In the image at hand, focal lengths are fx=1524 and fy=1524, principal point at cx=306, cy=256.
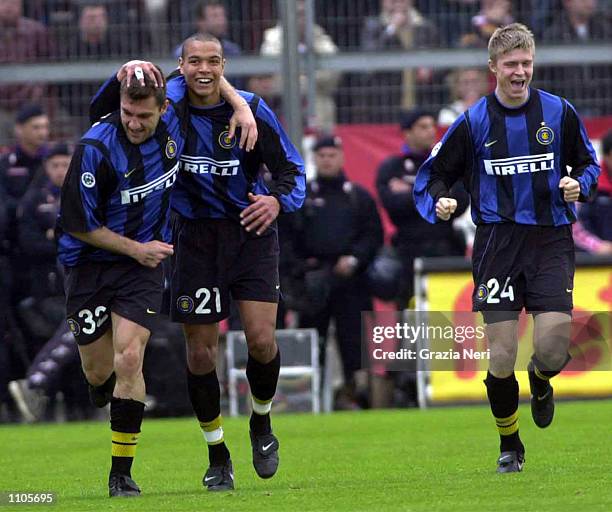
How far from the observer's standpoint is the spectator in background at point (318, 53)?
48.0 ft

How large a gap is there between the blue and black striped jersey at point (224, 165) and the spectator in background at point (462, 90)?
261 inches

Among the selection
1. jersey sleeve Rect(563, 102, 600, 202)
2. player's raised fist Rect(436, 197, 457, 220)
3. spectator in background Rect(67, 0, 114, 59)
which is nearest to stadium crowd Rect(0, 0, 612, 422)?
spectator in background Rect(67, 0, 114, 59)

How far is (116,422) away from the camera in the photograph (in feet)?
25.4

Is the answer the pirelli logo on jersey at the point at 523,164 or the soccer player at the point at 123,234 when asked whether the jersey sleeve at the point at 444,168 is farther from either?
the soccer player at the point at 123,234

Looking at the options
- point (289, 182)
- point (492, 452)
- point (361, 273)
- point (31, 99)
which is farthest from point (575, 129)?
point (31, 99)

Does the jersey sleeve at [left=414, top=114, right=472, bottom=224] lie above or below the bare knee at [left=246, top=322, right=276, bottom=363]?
above

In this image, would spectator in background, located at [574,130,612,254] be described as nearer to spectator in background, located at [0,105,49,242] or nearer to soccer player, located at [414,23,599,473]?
spectator in background, located at [0,105,49,242]

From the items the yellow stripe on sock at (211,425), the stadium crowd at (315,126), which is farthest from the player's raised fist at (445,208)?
the stadium crowd at (315,126)

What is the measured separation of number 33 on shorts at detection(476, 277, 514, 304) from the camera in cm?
820

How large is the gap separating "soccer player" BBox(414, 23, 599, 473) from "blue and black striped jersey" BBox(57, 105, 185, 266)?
1478 millimetres

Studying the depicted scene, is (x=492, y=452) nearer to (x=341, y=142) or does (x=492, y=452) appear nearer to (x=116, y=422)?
(x=116, y=422)

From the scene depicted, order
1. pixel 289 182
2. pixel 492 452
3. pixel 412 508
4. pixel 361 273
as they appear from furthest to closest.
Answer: pixel 361 273, pixel 492 452, pixel 289 182, pixel 412 508

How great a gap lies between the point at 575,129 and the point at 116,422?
2.93 m

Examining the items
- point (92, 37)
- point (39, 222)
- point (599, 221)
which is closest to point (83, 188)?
point (39, 222)
